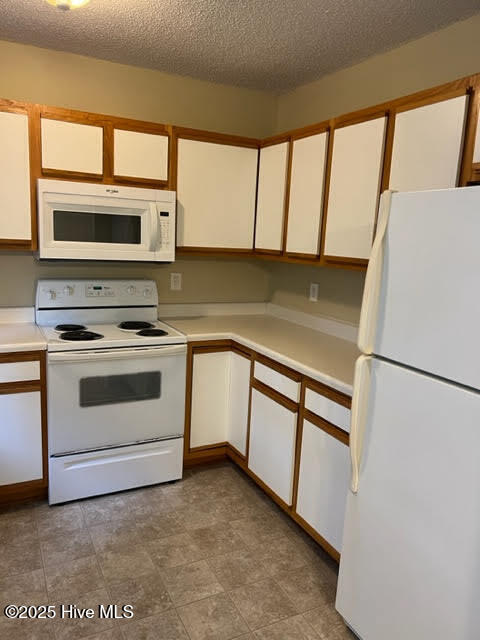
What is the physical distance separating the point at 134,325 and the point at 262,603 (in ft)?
5.41

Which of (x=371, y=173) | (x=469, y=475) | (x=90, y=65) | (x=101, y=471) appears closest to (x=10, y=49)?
(x=90, y=65)

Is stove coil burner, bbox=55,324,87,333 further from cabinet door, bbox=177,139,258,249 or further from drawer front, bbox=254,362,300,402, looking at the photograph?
drawer front, bbox=254,362,300,402

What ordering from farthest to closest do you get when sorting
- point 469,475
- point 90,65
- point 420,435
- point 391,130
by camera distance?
point 90,65, point 391,130, point 420,435, point 469,475

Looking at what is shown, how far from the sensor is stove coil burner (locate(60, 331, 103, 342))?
2501mm

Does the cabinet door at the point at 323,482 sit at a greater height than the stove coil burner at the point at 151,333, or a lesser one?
lesser

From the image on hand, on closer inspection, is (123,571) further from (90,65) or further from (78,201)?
(90,65)

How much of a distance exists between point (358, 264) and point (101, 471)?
5.78 feet

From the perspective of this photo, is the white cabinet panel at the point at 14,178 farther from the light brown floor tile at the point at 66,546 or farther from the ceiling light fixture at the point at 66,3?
the light brown floor tile at the point at 66,546

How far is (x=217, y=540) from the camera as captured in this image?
7.66 feet

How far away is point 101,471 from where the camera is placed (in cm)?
262

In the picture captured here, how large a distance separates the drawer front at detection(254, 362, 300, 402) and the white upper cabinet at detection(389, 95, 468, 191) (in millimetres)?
1021

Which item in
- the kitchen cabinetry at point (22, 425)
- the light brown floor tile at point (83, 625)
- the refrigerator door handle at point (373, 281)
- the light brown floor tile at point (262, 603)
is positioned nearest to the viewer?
the refrigerator door handle at point (373, 281)

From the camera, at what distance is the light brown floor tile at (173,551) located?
2.16m

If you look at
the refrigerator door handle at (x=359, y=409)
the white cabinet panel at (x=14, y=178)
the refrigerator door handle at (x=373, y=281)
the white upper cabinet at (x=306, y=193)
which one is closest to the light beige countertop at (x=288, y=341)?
the refrigerator door handle at (x=359, y=409)
